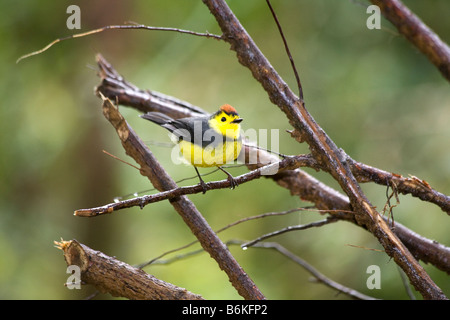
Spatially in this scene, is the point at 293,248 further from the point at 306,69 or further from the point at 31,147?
the point at 31,147

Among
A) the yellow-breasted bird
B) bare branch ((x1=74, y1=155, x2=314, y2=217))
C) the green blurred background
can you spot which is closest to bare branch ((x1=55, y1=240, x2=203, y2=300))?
bare branch ((x1=74, y1=155, x2=314, y2=217))

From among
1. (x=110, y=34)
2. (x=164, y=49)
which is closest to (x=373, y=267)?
(x=164, y=49)

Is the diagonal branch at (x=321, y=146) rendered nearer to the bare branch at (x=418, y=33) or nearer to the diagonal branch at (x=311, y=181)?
the diagonal branch at (x=311, y=181)

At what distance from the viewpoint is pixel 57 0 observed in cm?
328

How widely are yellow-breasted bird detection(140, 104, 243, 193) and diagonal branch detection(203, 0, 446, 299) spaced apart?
0.20 m

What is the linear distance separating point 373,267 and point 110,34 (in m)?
2.46

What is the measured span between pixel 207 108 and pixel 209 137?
7.22 ft

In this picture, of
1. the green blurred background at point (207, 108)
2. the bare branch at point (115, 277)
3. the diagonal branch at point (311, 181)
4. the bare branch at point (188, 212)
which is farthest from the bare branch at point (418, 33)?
the bare branch at point (115, 277)

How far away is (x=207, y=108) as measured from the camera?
3.77m

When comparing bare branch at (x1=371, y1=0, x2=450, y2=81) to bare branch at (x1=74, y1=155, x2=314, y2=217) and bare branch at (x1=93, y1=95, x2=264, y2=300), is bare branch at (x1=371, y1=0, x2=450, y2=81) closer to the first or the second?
bare branch at (x1=74, y1=155, x2=314, y2=217)

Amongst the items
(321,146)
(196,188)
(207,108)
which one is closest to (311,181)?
(321,146)

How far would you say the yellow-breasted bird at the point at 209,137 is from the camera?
1.55 metres

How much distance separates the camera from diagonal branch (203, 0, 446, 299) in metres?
1.42

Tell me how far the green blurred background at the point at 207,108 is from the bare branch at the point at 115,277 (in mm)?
→ 1484
